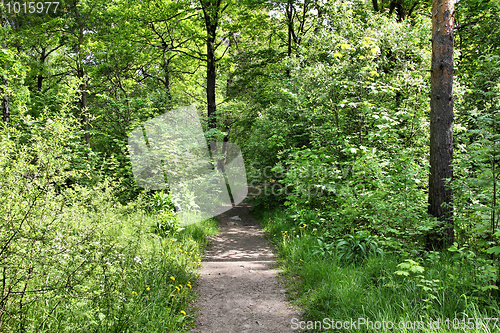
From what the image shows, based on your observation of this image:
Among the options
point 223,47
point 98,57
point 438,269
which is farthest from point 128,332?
point 223,47

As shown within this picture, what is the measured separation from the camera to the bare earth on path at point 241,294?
3510 mm

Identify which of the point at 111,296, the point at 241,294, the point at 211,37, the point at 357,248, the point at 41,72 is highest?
the point at 211,37

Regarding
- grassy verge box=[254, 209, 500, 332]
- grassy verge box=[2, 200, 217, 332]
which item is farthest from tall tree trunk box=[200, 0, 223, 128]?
grassy verge box=[254, 209, 500, 332]

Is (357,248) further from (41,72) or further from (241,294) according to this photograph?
(41,72)

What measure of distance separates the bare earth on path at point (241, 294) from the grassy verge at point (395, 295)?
30 cm

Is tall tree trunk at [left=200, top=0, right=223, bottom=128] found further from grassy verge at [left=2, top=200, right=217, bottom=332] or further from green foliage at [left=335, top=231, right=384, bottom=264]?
grassy verge at [left=2, top=200, right=217, bottom=332]

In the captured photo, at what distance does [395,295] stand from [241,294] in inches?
88.5

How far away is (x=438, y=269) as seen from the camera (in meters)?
3.59

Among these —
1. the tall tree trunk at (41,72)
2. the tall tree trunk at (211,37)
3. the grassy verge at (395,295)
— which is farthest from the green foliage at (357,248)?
the tall tree trunk at (41,72)

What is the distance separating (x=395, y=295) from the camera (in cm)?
303

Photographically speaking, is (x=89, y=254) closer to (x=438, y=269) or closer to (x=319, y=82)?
(x=438, y=269)

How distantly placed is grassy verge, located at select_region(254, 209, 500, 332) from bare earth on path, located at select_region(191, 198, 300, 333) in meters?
0.30

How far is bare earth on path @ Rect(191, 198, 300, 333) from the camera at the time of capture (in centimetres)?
351

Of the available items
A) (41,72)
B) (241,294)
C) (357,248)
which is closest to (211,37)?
(41,72)
